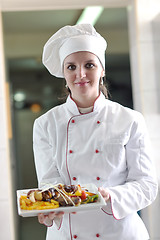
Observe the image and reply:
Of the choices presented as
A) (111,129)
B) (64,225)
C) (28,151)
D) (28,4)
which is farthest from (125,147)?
(28,151)

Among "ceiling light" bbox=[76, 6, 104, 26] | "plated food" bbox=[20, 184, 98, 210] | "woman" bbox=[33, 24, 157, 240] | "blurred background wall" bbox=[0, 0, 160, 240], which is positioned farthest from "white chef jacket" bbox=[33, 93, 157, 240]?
"ceiling light" bbox=[76, 6, 104, 26]

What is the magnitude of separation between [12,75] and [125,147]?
6230 mm

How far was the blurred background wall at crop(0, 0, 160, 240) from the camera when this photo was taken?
3232mm

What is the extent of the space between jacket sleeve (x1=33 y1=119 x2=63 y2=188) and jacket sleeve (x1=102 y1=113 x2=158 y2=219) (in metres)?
0.27

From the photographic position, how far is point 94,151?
156 centimetres

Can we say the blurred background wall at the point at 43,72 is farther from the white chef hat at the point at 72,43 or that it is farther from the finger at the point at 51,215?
the finger at the point at 51,215

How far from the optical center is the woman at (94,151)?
1.54 metres

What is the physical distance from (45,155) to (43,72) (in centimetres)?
598

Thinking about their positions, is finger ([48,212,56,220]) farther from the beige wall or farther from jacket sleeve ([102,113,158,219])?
the beige wall

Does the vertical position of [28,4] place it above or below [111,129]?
above

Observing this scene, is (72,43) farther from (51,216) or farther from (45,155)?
(51,216)

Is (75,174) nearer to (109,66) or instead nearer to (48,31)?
(48,31)

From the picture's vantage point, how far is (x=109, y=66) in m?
7.20

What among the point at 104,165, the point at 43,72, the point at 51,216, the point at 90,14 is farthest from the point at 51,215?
the point at 43,72
